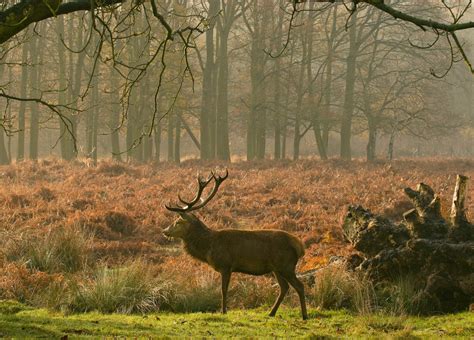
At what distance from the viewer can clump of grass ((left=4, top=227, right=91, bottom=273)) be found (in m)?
12.0

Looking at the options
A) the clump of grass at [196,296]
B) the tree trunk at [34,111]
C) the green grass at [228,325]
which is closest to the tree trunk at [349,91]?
the tree trunk at [34,111]

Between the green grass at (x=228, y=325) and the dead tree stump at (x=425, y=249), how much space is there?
0.55m

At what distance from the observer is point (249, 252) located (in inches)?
382

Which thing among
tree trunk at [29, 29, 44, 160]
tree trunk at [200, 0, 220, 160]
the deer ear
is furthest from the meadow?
tree trunk at [29, 29, 44, 160]

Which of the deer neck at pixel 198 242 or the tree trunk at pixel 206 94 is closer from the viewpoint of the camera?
the deer neck at pixel 198 242

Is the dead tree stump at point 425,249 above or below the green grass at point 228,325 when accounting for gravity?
above

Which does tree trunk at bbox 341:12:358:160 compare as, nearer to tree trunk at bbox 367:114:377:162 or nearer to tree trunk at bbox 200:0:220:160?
tree trunk at bbox 367:114:377:162

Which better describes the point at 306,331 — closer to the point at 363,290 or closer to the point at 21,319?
the point at 363,290

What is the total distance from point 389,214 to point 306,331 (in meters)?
10.0

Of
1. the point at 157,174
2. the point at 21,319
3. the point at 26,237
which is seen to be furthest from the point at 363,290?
the point at 157,174

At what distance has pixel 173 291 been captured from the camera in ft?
34.0

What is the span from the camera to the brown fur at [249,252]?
959cm

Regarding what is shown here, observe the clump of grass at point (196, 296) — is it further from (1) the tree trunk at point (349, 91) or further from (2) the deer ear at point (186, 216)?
(1) the tree trunk at point (349, 91)

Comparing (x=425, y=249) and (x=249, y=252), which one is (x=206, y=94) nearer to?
(x=425, y=249)
